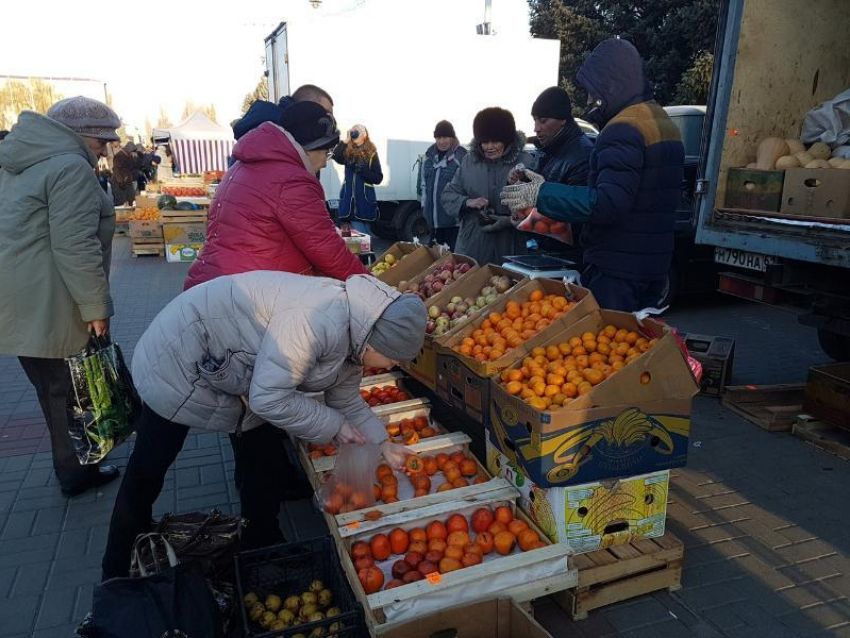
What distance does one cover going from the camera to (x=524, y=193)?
3.77 m

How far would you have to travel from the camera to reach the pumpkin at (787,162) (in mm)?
4461

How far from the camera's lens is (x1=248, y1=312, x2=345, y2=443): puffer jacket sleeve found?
7.18 feet

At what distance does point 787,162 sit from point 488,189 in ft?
6.86

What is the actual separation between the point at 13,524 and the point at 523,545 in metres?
2.81

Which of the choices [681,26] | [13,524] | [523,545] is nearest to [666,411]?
[523,545]

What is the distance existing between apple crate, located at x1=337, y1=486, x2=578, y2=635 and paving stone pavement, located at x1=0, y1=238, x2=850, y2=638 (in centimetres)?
34

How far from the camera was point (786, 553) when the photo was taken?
3135 millimetres

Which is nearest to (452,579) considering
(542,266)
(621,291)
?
(621,291)

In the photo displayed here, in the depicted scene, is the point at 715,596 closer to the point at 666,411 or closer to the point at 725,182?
the point at 666,411

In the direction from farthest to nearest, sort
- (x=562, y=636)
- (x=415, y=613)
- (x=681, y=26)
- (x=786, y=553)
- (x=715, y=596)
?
(x=681, y=26) → (x=786, y=553) → (x=715, y=596) → (x=562, y=636) → (x=415, y=613)

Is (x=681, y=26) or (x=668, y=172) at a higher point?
(x=681, y=26)

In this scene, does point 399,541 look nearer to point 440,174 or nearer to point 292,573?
point 292,573

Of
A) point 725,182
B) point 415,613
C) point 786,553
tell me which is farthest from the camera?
point 725,182

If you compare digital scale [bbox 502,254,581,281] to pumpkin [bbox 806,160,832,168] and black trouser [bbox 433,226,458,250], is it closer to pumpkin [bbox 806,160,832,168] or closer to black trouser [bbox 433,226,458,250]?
pumpkin [bbox 806,160,832,168]
